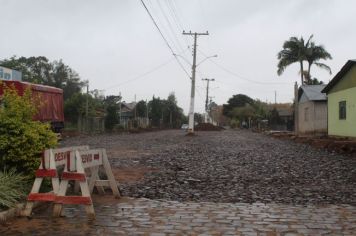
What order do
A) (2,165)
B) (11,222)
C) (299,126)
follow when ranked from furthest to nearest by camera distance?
(299,126) < (2,165) < (11,222)

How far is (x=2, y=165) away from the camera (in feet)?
28.2

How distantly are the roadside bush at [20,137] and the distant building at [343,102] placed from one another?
21.1 meters

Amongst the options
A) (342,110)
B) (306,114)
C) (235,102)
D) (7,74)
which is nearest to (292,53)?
(306,114)

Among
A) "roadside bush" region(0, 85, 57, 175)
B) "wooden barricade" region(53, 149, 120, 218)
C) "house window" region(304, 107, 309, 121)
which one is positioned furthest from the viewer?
"house window" region(304, 107, 309, 121)

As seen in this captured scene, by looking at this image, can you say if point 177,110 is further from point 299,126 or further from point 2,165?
point 2,165

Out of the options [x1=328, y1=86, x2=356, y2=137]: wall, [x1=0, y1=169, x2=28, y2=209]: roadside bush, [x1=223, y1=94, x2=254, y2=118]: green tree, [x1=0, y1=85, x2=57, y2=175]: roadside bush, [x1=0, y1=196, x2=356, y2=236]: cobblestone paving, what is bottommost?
[x1=0, y1=196, x2=356, y2=236]: cobblestone paving

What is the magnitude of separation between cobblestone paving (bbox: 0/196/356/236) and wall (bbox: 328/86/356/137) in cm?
1963

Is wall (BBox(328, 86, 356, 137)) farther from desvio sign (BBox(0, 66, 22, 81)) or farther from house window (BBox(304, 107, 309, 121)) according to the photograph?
desvio sign (BBox(0, 66, 22, 81))

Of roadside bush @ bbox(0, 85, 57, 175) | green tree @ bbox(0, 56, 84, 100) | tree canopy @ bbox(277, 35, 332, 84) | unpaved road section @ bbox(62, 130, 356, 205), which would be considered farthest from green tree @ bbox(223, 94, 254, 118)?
roadside bush @ bbox(0, 85, 57, 175)

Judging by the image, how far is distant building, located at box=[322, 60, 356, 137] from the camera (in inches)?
1054

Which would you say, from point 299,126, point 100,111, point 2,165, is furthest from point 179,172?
point 100,111

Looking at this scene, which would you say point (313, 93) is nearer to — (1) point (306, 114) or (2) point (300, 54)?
(1) point (306, 114)

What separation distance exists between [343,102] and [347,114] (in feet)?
4.06

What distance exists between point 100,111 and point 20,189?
55775mm
